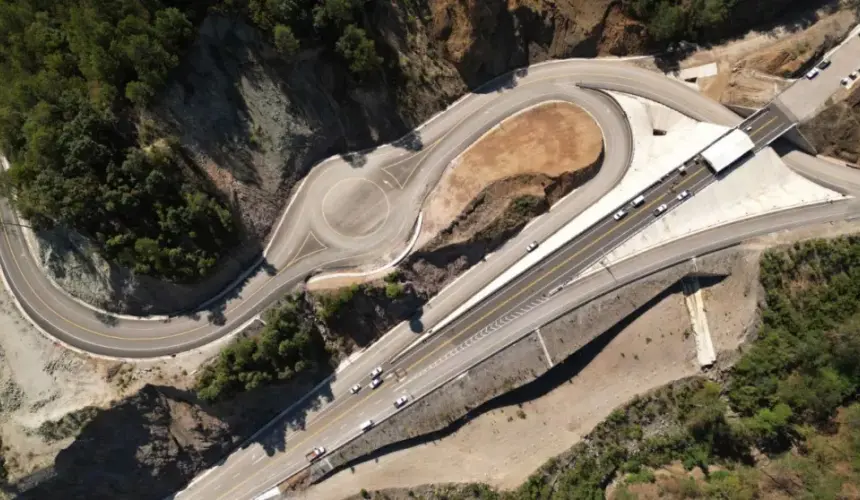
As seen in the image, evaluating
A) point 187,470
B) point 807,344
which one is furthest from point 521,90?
point 187,470

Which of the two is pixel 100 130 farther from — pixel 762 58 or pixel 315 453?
pixel 762 58

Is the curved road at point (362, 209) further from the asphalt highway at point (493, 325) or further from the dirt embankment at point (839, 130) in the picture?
the dirt embankment at point (839, 130)

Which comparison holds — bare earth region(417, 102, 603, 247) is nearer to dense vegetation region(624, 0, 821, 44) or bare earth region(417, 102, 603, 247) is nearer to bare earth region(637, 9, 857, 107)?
dense vegetation region(624, 0, 821, 44)

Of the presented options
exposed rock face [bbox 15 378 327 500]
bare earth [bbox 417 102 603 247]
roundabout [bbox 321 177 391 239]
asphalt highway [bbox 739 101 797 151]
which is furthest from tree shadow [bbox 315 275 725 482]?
asphalt highway [bbox 739 101 797 151]

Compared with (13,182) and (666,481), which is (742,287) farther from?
(13,182)

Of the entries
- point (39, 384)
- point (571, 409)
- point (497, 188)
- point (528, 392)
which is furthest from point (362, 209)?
point (39, 384)

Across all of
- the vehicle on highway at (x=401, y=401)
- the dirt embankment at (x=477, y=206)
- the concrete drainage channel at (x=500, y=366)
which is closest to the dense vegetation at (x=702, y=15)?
the dirt embankment at (x=477, y=206)

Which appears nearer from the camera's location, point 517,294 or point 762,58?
point 517,294
